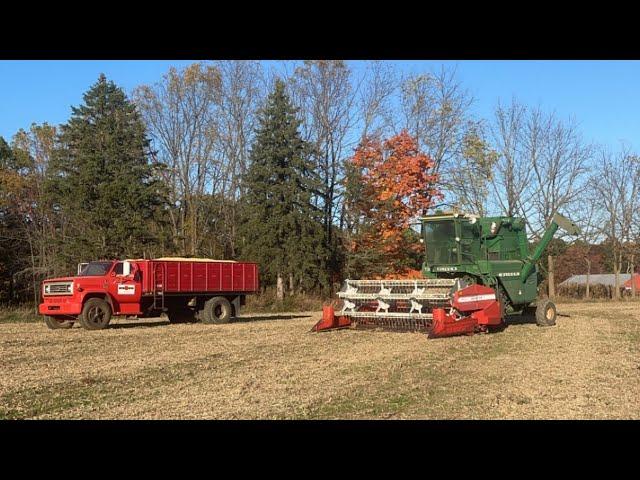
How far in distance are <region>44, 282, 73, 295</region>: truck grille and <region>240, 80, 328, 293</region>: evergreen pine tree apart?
60.0 feet

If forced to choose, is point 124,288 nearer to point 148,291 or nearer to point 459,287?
point 148,291

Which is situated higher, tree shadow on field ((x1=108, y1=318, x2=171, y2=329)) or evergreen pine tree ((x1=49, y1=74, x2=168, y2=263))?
evergreen pine tree ((x1=49, y1=74, x2=168, y2=263))

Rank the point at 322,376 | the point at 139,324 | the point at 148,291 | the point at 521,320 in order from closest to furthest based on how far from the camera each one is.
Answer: the point at 322,376, the point at 148,291, the point at 521,320, the point at 139,324

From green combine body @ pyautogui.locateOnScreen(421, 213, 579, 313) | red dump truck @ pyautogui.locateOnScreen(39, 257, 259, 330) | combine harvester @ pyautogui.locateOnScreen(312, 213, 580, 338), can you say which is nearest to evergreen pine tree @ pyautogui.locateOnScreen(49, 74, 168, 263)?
red dump truck @ pyautogui.locateOnScreen(39, 257, 259, 330)

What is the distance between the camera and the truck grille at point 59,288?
18547 millimetres

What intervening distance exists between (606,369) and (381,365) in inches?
137

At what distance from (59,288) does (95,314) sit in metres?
1.31

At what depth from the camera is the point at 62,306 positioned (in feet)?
60.4

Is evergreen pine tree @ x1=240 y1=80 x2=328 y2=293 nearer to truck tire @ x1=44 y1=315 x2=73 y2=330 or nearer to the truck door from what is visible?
the truck door

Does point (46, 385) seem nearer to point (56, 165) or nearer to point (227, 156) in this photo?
point (56, 165)

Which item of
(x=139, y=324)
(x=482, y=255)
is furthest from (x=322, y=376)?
(x=139, y=324)

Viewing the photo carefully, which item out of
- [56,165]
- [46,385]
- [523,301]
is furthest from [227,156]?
[46,385]

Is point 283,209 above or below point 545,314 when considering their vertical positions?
above

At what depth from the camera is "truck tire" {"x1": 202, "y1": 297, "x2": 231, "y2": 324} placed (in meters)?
21.4
